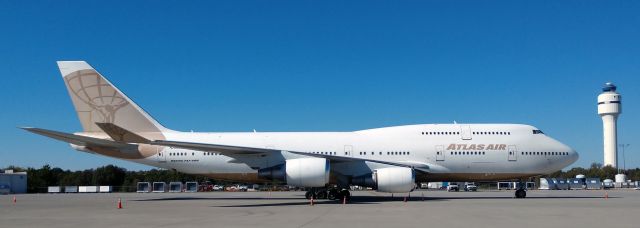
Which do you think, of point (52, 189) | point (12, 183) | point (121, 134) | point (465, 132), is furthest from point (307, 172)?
point (52, 189)

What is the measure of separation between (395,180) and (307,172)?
12.2 ft

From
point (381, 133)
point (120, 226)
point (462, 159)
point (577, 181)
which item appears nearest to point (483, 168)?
point (462, 159)

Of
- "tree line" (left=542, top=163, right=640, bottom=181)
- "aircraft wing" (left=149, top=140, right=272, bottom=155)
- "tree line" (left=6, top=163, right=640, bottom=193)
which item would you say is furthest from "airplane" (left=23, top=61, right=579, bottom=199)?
"tree line" (left=542, top=163, right=640, bottom=181)

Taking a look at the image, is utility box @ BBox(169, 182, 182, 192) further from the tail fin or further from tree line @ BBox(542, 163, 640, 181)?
tree line @ BBox(542, 163, 640, 181)

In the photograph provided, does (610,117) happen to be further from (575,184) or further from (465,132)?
(465,132)

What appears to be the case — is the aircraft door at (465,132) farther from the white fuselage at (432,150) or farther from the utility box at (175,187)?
the utility box at (175,187)

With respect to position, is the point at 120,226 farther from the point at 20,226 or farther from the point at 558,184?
the point at 558,184

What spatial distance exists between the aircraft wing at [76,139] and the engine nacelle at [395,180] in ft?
39.2

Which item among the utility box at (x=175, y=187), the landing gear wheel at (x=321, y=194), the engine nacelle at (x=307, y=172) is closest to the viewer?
the engine nacelle at (x=307, y=172)

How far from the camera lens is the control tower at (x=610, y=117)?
107m

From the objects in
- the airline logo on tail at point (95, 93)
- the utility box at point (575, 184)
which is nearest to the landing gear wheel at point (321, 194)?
the airline logo on tail at point (95, 93)

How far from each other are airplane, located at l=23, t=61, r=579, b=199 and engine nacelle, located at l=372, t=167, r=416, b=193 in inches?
44.5

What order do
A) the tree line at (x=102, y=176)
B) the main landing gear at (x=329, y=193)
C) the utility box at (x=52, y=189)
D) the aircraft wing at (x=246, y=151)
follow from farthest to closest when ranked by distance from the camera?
1. the tree line at (x=102, y=176)
2. the utility box at (x=52, y=189)
3. the main landing gear at (x=329, y=193)
4. the aircraft wing at (x=246, y=151)

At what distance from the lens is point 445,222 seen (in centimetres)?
1366
